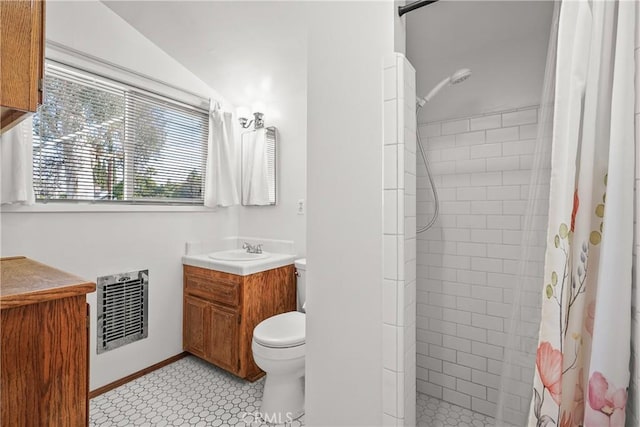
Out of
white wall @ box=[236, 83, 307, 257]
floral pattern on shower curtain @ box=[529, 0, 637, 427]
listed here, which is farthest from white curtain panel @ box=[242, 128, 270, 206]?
floral pattern on shower curtain @ box=[529, 0, 637, 427]

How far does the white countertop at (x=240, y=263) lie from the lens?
7.07ft

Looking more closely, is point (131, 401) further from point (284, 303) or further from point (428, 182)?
point (428, 182)

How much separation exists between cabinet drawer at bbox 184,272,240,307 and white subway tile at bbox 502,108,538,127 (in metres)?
1.92

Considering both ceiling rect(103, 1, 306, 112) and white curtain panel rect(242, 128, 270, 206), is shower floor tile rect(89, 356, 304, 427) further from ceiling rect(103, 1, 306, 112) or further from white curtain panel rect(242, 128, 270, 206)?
ceiling rect(103, 1, 306, 112)

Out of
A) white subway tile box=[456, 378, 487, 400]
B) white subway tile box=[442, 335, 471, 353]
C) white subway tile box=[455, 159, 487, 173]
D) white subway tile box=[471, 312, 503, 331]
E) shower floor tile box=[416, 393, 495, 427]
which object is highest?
white subway tile box=[455, 159, 487, 173]

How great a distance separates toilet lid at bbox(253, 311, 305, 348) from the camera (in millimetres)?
1760

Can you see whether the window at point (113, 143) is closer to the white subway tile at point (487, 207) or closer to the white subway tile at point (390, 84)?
the white subway tile at point (390, 84)

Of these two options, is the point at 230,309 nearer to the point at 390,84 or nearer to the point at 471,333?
the point at 471,333

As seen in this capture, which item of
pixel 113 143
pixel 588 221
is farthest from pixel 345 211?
pixel 113 143

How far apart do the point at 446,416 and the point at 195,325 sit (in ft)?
6.06

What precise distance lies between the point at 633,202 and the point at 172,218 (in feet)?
8.55

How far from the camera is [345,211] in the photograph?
1.23 m

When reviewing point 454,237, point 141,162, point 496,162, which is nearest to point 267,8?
point 141,162

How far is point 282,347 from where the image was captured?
5.74 feet
